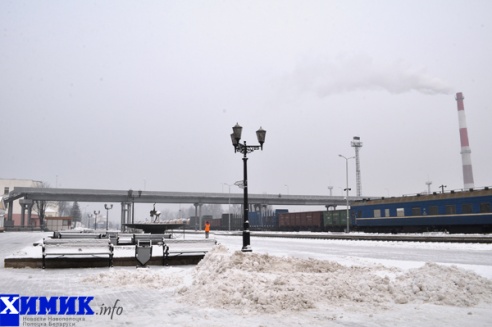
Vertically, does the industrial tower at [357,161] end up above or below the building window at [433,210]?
above

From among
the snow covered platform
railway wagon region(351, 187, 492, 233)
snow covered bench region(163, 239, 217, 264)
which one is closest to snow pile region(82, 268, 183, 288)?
the snow covered platform

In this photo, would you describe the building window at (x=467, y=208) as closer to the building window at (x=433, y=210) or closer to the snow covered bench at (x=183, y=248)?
the building window at (x=433, y=210)

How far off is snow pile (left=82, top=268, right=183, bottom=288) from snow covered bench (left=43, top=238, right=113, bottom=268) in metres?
3.22

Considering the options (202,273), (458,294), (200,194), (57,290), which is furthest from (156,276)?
(200,194)

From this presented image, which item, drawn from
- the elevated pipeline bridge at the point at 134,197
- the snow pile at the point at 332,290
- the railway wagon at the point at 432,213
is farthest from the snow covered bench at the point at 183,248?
the elevated pipeline bridge at the point at 134,197

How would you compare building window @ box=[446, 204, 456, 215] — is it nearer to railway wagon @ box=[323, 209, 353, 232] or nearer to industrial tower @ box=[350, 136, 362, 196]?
railway wagon @ box=[323, 209, 353, 232]

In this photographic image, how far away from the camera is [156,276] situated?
10273 mm

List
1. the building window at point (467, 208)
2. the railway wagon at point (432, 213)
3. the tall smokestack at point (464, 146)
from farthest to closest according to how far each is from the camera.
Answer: the tall smokestack at point (464, 146) → the building window at point (467, 208) → the railway wagon at point (432, 213)

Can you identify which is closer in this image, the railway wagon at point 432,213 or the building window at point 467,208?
the railway wagon at point 432,213

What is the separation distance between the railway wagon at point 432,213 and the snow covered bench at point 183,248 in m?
26.2

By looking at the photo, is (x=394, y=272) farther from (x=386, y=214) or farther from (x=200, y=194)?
(x=200, y=194)

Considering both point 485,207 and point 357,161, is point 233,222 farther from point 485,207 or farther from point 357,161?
point 485,207

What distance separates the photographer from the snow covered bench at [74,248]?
1330 centimetres

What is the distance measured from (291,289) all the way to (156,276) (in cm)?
392
